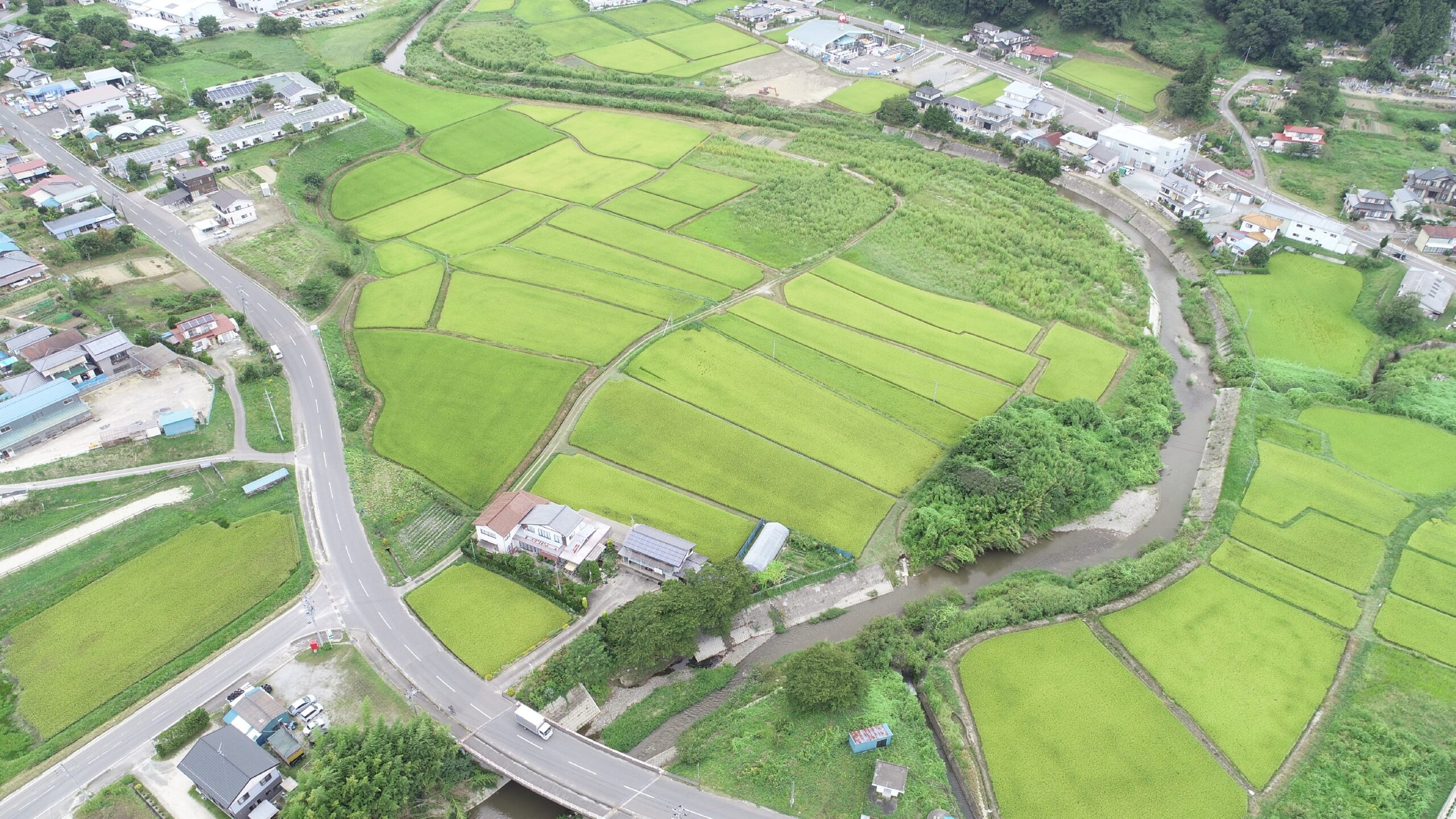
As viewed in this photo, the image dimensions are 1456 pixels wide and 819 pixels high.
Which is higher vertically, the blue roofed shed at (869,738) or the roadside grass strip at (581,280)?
the roadside grass strip at (581,280)

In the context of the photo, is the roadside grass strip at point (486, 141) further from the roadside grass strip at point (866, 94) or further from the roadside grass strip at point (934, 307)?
the roadside grass strip at point (934, 307)

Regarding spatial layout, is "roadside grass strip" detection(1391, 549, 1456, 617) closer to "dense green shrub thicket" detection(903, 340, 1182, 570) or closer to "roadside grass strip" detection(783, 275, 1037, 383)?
"dense green shrub thicket" detection(903, 340, 1182, 570)

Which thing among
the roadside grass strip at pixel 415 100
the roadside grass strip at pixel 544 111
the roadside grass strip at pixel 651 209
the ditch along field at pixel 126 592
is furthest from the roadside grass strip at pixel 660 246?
the ditch along field at pixel 126 592

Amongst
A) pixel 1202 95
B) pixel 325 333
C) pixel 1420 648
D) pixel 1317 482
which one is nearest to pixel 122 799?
pixel 325 333

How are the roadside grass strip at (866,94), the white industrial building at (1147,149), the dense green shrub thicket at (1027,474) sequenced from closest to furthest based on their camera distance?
the dense green shrub thicket at (1027,474) → the white industrial building at (1147,149) → the roadside grass strip at (866,94)

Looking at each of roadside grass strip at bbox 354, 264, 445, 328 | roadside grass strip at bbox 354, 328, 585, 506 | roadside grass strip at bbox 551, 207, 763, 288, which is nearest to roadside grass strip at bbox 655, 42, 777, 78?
roadside grass strip at bbox 551, 207, 763, 288

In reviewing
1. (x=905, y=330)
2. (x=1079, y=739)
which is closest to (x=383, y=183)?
(x=905, y=330)
